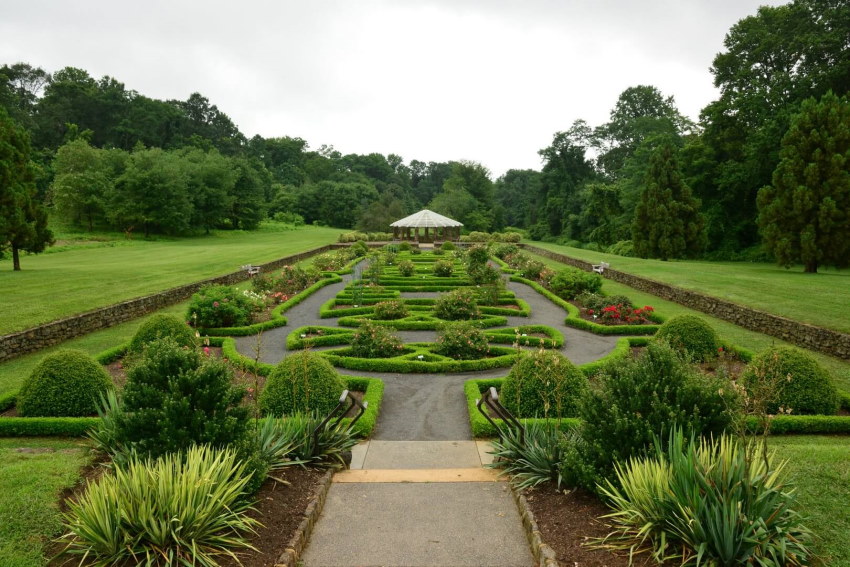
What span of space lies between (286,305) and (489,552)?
13.5m

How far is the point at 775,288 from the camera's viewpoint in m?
16.4

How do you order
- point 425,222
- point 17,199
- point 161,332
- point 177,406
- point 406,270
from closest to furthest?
1. point 177,406
2. point 161,332
3. point 17,199
4. point 406,270
5. point 425,222

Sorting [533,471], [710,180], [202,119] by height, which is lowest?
[533,471]

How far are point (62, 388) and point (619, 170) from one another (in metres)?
50.9

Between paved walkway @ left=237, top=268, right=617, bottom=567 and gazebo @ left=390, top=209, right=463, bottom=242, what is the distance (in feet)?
122

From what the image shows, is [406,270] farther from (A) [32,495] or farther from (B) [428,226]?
(B) [428,226]

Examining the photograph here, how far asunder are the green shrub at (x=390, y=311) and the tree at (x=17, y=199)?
14.4m

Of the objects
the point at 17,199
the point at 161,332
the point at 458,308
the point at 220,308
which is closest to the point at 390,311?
the point at 458,308

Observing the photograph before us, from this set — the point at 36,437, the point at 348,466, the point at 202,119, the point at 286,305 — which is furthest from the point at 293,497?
the point at 202,119

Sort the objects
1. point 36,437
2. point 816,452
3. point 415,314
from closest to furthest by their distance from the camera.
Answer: point 816,452 < point 36,437 < point 415,314

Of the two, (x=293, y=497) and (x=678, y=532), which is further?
(x=293, y=497)

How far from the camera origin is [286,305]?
16688mm

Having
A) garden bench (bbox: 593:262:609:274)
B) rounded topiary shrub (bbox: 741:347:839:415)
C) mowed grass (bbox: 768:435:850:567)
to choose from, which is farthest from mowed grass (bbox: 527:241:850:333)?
mowed grass (bbox: 768:435:850:567)

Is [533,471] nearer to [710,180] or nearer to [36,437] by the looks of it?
[36,437]
